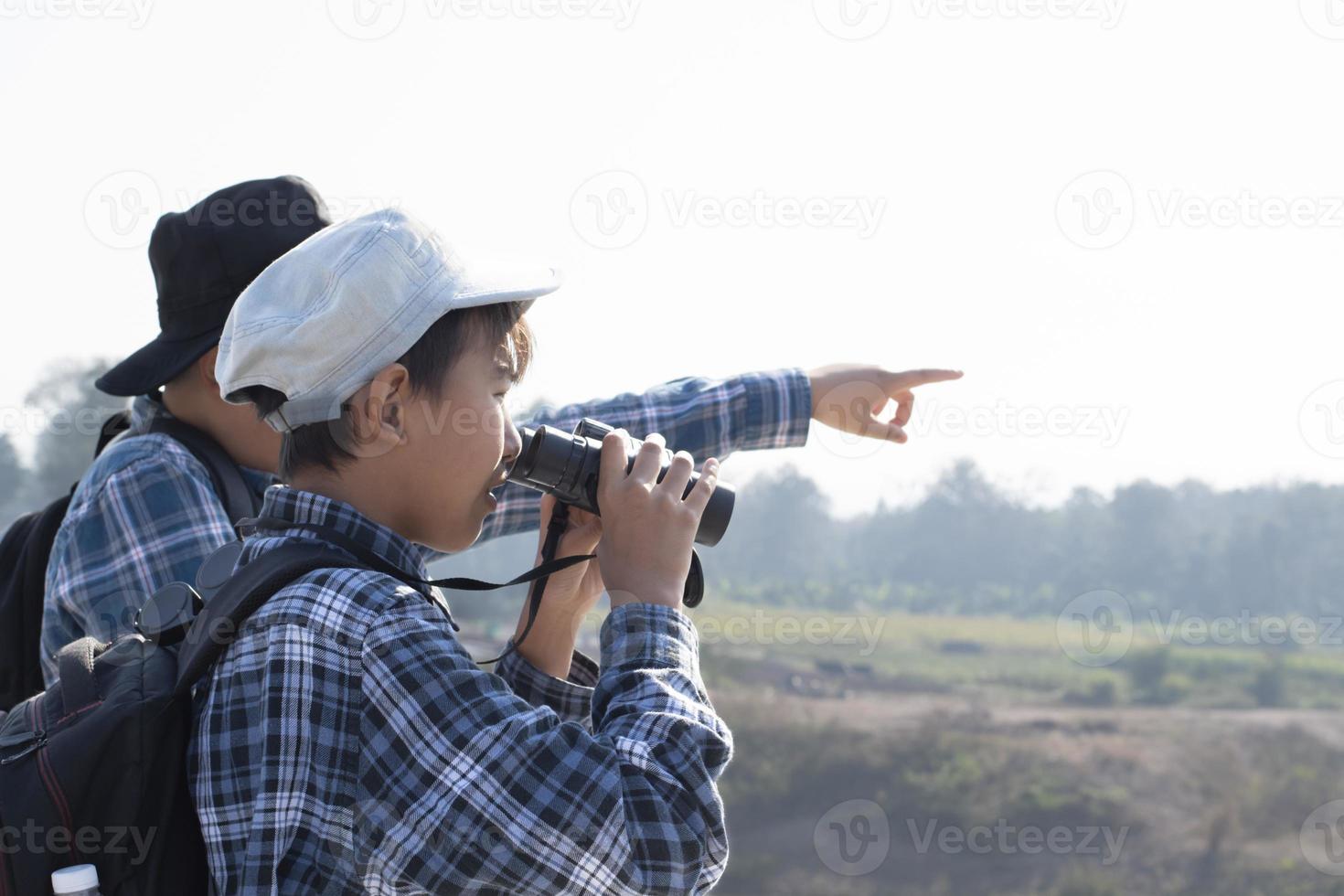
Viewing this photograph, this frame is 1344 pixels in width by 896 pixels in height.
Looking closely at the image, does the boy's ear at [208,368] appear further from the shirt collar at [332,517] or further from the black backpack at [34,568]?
the shirt collar at [332,517]

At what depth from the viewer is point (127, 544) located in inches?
78.7

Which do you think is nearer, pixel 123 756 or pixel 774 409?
pixel 123 756

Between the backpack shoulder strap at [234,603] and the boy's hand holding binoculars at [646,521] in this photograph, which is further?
the boy's hand holding binoculars at [646,521]

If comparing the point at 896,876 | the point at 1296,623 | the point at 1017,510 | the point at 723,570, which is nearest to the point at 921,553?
the point at 1017,510

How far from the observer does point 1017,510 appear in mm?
24062

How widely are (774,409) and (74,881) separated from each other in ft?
5.37

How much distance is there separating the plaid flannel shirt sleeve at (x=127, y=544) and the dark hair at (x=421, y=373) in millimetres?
443

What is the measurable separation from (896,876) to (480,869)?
1626cm

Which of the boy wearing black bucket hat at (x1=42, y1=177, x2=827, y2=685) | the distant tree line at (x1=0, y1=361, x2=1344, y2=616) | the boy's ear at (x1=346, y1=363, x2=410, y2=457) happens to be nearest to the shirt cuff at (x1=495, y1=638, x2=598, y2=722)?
the boy's ear at (x1=346, y1=363, x2=410, y2=457)

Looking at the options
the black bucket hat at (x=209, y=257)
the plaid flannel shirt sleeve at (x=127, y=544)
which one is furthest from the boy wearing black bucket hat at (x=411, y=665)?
the black bucket hat at (x=209, y=257)

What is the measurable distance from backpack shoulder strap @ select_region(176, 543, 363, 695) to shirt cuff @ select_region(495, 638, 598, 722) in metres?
0.48

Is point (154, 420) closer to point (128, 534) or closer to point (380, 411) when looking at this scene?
point (128, 534)

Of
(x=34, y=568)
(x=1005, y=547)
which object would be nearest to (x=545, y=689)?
(x=34, y=568)

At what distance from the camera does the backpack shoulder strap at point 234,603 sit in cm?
138
